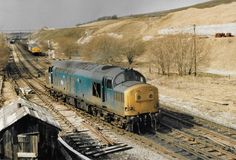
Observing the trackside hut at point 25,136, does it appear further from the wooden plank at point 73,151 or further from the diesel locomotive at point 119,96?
the diesel locomotive at point 119,96

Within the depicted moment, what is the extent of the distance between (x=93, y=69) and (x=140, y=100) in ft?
18.0

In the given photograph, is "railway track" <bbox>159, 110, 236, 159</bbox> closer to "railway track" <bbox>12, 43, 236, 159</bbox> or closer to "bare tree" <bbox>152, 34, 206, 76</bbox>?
"railway track" <bbox>12, 43, 236, 159</bbox>

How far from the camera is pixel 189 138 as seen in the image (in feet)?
69.4

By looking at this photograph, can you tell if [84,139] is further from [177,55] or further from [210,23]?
[210,23]

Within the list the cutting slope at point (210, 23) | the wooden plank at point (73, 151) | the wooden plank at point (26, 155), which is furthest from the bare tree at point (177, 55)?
the wooden plank at point (26, 155)

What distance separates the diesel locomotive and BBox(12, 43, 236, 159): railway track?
795mm

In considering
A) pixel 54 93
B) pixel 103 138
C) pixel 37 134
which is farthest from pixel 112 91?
pixel 54 93

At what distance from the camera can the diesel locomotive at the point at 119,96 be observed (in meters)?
21.8

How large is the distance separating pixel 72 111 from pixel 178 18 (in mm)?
92646

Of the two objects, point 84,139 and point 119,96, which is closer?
point 84,139

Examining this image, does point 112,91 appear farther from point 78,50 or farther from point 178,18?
point 178,18

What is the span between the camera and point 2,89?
44656 mm

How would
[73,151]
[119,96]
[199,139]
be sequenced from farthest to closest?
[119,96], [199,139], [73,151]

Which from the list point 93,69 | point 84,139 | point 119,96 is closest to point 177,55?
point 93,69
